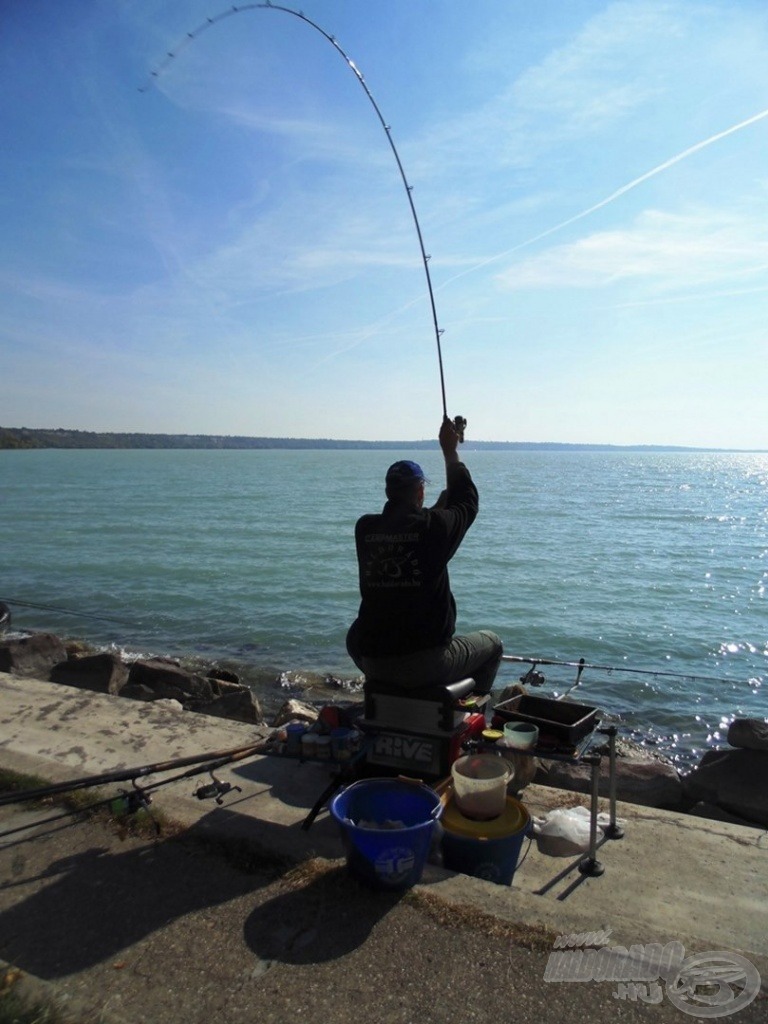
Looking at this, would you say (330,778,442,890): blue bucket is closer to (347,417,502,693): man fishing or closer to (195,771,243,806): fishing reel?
(347,417,502,693): man fishing

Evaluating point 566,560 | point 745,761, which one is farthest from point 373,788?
point 566,560

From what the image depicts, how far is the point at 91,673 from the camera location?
10.5 m

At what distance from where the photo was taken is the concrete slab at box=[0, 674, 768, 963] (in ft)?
11.0

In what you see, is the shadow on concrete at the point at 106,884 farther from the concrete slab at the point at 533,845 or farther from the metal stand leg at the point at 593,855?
the metal stand leg at the point at 593,855

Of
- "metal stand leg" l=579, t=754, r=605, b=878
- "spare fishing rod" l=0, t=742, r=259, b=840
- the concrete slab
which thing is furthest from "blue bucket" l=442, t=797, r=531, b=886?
"spare fishing rod" l=0, t=742, r=259, b=840

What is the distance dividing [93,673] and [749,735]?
8.58 m

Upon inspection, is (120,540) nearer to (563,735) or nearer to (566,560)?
(566,560)

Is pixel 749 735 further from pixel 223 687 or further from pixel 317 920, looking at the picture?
pixel 223 687

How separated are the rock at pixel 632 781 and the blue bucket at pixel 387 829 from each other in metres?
3.12

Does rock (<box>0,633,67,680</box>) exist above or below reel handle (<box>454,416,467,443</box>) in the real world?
below

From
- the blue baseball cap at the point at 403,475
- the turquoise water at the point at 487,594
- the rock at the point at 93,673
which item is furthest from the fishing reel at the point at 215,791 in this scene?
the turquoise water at the point at 487,594

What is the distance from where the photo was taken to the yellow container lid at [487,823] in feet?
12.3

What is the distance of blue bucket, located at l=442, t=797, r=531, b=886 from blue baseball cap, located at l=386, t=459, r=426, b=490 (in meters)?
1.89

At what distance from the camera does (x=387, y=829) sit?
11.2ft
